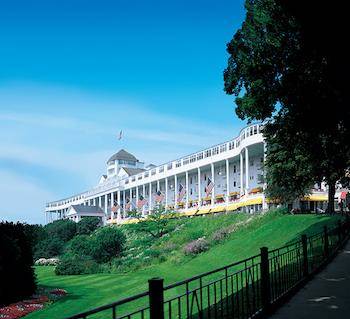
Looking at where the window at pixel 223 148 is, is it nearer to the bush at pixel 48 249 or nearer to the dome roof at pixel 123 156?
the bush at pixel 48 249

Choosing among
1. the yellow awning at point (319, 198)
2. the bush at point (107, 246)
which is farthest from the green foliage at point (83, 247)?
the yellow awning at point (319, 198)

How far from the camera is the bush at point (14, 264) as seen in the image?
80.9ft

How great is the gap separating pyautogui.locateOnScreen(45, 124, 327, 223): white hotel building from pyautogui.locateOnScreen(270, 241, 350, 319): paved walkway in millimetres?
35270

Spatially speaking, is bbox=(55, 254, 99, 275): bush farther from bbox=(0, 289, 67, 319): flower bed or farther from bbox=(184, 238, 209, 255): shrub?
bbox=(0, 289, 67, 319): flower bed

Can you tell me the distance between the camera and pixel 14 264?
25500 mm

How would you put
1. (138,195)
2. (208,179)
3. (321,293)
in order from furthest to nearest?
(138,195)
(208,179)
(321,293)

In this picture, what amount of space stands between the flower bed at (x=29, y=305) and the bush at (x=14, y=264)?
736mm

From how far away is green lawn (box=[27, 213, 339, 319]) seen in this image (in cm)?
2634

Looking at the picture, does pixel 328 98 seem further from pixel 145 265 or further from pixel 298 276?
pixel 145 265

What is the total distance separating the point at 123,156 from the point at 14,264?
11165 cm

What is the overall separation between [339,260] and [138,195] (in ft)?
279

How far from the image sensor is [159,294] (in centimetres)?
588

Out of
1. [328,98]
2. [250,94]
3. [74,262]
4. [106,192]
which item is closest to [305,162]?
[250,94]

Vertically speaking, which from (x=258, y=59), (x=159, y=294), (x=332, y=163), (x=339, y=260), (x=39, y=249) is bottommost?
(x=39, y=249)
